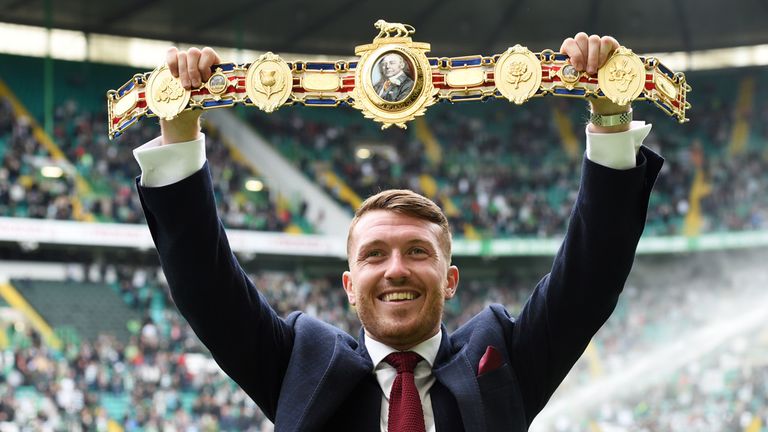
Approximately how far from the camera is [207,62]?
3.15 m

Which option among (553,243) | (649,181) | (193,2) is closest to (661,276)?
(553,243)

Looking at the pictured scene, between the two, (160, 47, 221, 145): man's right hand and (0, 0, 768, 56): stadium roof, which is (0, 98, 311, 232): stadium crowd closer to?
(0, 0, 768, 56): stadium roof

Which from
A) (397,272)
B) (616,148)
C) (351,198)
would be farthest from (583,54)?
(351,198)

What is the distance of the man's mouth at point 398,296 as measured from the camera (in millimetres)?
3104

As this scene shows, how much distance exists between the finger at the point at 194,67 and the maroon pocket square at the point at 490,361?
3.49 feet

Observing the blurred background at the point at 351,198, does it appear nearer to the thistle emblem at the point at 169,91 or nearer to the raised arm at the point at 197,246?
the raised arm at the point at 197,246

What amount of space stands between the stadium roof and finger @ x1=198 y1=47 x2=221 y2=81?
2407 centimetres

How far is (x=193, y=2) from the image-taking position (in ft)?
87.6

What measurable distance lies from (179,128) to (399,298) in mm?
752

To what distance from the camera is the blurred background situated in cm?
2152

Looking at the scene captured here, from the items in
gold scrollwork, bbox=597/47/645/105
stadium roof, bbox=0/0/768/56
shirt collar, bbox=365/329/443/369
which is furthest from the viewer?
stadium roof, bbox=0/0/768/56

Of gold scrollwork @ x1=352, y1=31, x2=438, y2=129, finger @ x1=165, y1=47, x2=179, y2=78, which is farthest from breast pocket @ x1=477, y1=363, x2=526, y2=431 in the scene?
finger @ x1=165, y1=47, x2=179, y2=78

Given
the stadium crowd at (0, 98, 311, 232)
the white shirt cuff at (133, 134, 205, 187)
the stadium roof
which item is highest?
the stadium roof

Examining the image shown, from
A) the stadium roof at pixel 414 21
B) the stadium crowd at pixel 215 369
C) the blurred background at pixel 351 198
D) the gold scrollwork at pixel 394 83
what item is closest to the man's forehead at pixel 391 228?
the gold scrollwork at pixel 394 83
